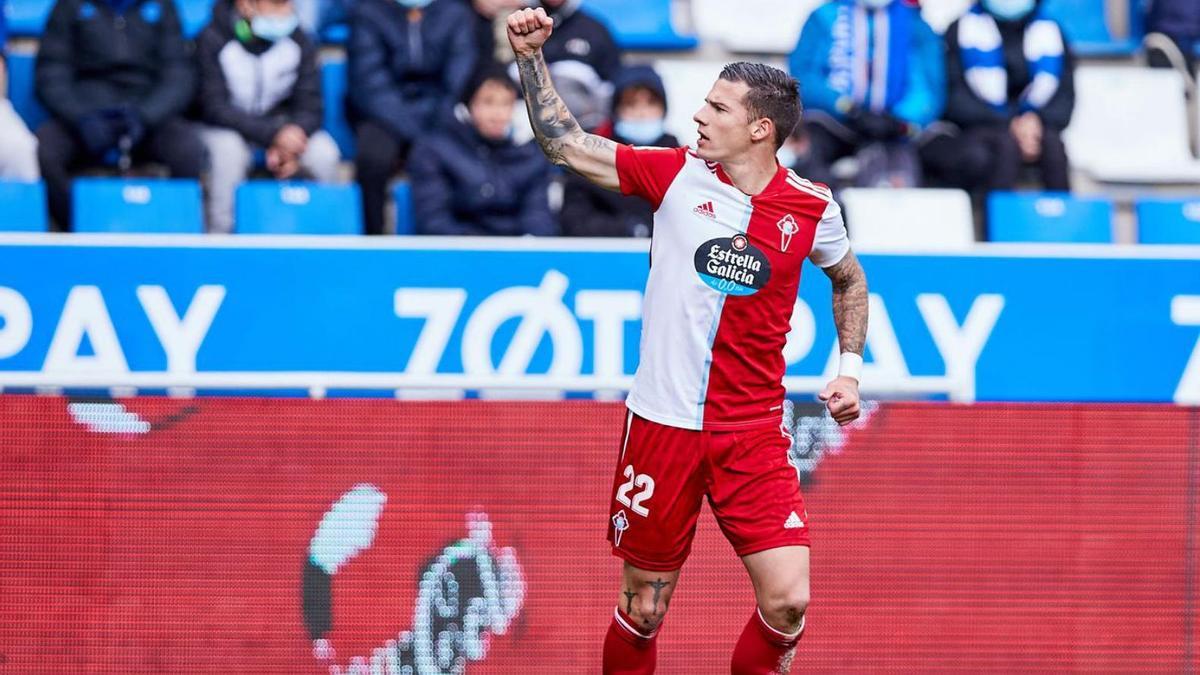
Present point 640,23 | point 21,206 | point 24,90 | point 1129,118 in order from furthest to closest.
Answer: point 1129,118 → point 640,23 → point 24,90 → point 21,206

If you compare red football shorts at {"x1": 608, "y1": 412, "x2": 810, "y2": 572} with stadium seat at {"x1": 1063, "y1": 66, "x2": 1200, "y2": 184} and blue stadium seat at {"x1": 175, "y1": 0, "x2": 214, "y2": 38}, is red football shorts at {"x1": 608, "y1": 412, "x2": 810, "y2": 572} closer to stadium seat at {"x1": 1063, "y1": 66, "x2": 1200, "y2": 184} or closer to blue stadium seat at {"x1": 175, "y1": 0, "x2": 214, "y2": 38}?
blue stadium seat at {"x1": 175, "y1": 0, "x2": 214, "y2": 38}

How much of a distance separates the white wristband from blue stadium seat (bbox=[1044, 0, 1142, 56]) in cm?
659

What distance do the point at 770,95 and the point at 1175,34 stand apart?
6692 mm

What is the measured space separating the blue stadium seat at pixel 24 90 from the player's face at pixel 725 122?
5346 mm

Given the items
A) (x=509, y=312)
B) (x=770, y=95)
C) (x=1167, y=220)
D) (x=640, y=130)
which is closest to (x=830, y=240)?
(x=770, y=95)

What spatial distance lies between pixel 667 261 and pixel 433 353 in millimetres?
2509

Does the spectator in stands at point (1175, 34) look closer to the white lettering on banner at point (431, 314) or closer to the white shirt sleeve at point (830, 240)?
the white lettering on banner at point (431, 314)

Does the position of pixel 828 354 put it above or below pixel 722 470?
below

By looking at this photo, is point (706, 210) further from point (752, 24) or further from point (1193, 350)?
point (752, 24)

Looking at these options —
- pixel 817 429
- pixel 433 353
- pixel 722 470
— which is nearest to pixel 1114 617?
pixel 817 429

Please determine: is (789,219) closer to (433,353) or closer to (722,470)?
(722,470)

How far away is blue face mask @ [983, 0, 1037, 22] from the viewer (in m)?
9.83

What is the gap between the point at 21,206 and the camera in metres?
8.12

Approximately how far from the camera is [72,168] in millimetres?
8664
